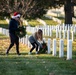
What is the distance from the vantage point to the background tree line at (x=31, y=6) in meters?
38.2

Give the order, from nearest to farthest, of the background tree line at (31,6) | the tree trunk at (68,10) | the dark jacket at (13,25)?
the dark jacket at (13,25), the background tree line at (31,6), the tree trunk at (68,10)

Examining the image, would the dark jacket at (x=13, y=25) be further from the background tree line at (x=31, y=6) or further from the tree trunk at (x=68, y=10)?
the tree trunk at (x=68, y=10)

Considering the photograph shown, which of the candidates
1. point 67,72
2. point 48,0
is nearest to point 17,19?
point 67,72

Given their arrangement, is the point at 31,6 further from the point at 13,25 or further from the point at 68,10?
the point at 13,25

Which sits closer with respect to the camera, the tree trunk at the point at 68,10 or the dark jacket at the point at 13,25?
the dark jacket at the point at 13,25

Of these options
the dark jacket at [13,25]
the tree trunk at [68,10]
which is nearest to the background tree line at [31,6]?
the tree trunk at [68,10]

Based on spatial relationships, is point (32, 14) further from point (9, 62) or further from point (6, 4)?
point (9, 62)

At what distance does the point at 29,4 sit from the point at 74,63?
26.2 metres

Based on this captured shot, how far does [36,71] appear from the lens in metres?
10.4

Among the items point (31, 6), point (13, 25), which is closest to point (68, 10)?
point (31, 6)

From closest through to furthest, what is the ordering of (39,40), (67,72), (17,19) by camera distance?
(67,72), (17,19), (39,40)

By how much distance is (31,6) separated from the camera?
38656mm

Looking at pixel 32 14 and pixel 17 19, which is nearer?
pixel 17 19

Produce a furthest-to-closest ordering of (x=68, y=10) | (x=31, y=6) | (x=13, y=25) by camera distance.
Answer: (x=68, y=10), (x=31, y=6), (x=13, y=25)
